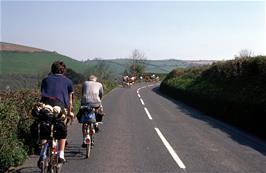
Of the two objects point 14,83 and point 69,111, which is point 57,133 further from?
point 14,83

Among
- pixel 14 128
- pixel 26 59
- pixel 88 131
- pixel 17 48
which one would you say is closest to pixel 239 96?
pixel 88 131

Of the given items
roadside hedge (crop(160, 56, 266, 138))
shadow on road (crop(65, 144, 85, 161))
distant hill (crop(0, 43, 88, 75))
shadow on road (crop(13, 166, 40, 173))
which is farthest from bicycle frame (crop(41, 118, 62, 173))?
distant hill (crop(0, 43, 88, 75))

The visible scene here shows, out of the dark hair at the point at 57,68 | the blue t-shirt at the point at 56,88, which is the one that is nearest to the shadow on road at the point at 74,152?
the blue t-shirt at the point at 56,88

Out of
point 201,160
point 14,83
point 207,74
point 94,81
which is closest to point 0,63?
point 14,83

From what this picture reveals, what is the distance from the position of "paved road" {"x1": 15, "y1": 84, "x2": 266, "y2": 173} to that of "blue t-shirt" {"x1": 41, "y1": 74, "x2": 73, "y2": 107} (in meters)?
1.62

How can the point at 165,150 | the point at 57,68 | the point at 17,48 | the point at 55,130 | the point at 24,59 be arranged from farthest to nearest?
the point at 17,48
the point at 24,59
the point at 165,150
the point at 57,68
the point at 55,130

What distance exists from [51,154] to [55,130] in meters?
0.43

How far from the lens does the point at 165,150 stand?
37.4ft

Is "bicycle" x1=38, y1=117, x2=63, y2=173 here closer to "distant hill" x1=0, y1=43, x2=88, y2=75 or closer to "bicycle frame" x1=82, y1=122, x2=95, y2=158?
"bicycle frame" x1=82, y1=122, x2=95, y2=158

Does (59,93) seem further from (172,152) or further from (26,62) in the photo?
(26,62)

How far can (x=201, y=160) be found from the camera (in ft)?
33.4

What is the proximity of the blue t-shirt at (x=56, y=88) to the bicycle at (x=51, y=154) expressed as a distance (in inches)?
18.0

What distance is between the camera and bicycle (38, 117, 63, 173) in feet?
24.5

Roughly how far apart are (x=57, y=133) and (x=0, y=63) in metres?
23.1
